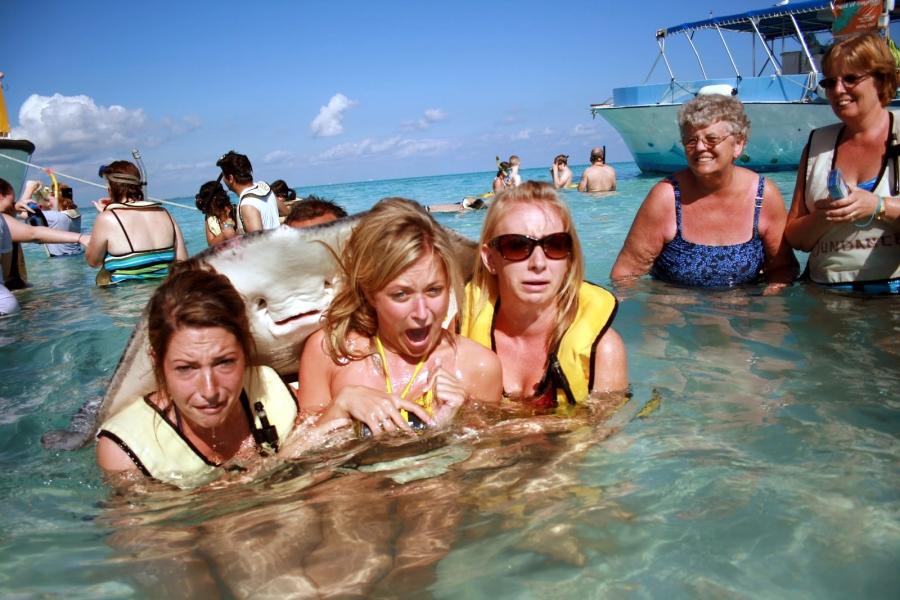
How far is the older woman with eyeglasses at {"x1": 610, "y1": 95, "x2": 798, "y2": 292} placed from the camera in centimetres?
430

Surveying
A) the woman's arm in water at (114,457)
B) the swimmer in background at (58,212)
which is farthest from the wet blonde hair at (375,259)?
the swimmer in background at (58,212)

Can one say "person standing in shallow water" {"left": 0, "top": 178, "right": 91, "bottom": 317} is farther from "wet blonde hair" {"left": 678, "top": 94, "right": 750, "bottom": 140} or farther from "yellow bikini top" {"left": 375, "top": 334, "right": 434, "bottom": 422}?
"wet blonde hair" {"left": 678, "top": 94, "right": 750, "bottom": 140}

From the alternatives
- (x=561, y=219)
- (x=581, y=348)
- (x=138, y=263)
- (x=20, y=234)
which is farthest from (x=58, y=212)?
(x=581, y=348)

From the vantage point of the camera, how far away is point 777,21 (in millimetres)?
19031

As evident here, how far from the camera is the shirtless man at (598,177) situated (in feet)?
57.4

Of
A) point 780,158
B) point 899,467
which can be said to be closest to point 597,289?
point 899,467

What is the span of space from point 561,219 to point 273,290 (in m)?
1.24

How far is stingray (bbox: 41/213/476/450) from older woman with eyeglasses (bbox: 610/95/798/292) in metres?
2.04

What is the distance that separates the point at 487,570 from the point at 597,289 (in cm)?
149

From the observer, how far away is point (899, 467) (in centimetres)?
237

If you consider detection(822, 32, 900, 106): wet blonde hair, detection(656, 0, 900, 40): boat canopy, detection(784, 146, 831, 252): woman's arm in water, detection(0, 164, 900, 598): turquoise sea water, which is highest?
detection(656, 0, 900, 40): boat canopy

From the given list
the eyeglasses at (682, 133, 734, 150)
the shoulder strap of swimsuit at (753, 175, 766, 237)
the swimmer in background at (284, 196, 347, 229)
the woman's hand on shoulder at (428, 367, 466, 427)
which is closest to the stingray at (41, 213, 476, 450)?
the woman's hand on shoulder at (428, 367, 466, 427)

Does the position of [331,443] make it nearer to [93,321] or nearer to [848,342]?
[848,342]

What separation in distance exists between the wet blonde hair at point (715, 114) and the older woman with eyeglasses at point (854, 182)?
17.5 inches
